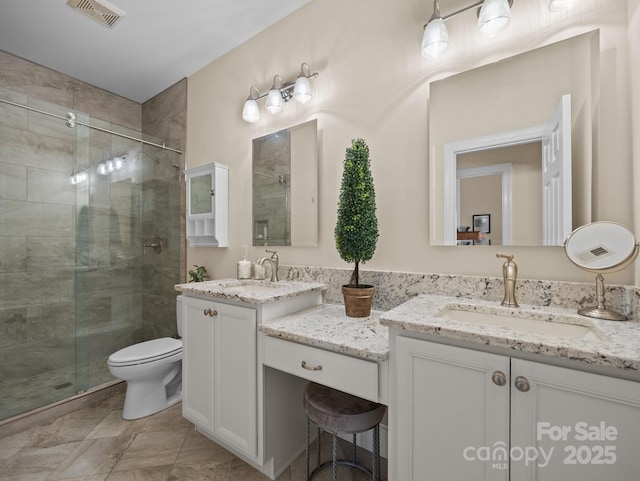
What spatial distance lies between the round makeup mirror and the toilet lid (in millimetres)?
2235

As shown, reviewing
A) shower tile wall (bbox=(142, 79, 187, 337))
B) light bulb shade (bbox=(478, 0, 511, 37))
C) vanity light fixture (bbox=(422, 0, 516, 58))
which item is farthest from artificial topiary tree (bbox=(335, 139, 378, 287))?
shower tile wall (bbox=(142, 79, 187, 337))

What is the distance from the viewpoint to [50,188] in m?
2.18

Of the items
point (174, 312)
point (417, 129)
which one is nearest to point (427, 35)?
point (417, 129)

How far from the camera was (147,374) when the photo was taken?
1.87 m

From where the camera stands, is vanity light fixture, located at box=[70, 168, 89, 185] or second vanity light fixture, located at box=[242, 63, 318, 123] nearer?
second vanity light fixture, located at box=[242, 63, 318, 123]

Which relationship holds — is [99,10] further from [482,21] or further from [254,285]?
[482,21]

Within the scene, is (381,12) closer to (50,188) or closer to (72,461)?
(50,188)

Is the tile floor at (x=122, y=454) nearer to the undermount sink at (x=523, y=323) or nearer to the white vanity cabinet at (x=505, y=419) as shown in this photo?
the white vanity cabinet at (x=505, y=419)

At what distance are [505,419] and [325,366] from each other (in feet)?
1.86

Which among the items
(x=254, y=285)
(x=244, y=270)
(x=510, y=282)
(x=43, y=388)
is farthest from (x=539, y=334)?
(x=43, y=388)

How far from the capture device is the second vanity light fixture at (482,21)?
1.13 metres

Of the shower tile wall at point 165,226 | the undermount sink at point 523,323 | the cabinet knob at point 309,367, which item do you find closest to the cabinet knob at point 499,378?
the undermount sink at point 523,323

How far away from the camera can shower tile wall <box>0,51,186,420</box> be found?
78.3 inches

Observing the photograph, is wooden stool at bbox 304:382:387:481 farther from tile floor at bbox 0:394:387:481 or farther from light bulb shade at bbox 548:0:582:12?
light bulb shade at bbox 548:0:582:12
